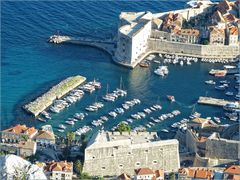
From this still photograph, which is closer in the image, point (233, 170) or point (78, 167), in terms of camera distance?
point (233, 170)

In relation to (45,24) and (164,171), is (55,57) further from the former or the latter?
(164,171)

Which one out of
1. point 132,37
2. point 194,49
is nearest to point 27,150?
point 132,37

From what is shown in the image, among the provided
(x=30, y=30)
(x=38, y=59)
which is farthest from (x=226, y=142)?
(x=30, y=30)

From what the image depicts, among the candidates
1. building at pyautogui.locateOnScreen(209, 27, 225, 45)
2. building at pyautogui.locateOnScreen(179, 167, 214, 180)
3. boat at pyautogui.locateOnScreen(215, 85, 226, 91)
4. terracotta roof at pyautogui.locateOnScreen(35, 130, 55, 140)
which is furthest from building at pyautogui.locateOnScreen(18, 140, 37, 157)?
building at pyautogui.locateOnScreen(209, 27, 225, 45)

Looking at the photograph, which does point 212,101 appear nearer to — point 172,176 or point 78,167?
point 172,176

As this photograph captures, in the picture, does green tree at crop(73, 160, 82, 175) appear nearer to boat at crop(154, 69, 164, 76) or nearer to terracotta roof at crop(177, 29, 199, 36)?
boat at crop(154, 69, 164, 76)

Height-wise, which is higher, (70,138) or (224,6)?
(224,6)
